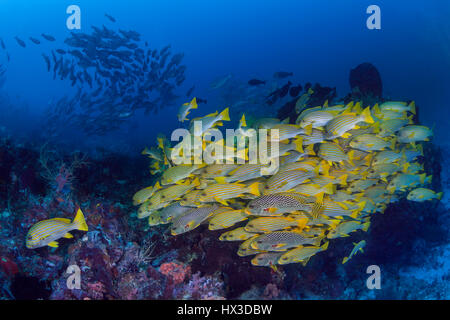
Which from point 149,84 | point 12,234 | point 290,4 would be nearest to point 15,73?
point 149,84

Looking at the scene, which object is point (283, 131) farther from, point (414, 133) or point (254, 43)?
point (254, 43)

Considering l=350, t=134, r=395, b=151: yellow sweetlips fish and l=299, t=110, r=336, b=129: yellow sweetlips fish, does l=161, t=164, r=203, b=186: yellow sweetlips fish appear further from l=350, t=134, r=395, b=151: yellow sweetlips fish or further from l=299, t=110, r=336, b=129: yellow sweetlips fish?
l=350, t=134, r=395, b=151: yellow sweetlips fish

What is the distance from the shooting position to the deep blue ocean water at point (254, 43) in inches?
2255

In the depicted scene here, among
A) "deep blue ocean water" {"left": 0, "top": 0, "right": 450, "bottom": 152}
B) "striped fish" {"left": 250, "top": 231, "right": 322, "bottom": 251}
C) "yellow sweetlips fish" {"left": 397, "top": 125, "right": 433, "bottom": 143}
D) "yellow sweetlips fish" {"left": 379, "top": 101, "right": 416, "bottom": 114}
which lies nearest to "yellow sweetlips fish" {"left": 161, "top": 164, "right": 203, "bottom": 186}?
"striped fish" {"left": 250, "top": 231, "right": 322, "bottom": 251}

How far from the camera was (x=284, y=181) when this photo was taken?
11.3 feet

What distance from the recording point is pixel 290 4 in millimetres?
125750

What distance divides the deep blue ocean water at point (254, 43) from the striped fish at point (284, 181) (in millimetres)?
21029

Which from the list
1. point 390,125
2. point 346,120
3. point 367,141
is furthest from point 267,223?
point 390,125

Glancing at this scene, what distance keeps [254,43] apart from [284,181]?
130 m

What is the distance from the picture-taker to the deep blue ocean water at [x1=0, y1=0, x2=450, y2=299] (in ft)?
188

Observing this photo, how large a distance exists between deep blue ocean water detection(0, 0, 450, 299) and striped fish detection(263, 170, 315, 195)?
828 inches

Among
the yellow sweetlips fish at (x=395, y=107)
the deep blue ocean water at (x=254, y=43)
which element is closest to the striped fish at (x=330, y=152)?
the yellow sweetlips fish at (x=395, y=107)

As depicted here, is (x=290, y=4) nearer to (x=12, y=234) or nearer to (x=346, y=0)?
(x=346, y=0)
